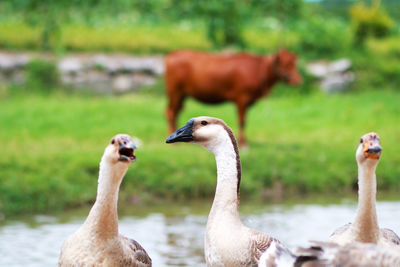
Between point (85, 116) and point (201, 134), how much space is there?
11.4m

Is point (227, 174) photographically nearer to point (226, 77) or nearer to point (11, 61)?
point (226, 77)

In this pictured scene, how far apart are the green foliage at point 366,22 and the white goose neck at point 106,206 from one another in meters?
20.2

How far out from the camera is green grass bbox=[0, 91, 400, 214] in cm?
1211

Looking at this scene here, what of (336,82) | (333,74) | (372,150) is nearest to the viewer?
(372,150)

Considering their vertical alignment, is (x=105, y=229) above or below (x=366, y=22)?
below

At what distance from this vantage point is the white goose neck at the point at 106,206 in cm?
569

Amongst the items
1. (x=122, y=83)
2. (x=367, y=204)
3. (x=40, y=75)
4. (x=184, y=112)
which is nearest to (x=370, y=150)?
(x=367, y=204)

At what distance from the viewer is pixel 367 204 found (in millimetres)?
6059

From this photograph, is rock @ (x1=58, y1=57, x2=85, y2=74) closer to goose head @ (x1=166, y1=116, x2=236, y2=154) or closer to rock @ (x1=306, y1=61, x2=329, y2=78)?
rock @ (x1=306, y1=61, x2=329, y2=78)

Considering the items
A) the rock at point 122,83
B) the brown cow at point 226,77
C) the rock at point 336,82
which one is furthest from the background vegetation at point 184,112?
the brown cow at point 226,77

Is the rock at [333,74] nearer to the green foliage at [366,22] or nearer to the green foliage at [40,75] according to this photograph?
the green foliage at [366,22]

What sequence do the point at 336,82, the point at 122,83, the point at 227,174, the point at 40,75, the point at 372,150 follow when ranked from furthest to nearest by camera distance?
the point at 336,82 < the point at 122,83 < the point at 40,75 < the point at 227,174 < the point at 372,150

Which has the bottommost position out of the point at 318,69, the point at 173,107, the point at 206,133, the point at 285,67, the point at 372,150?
the point at 372,150

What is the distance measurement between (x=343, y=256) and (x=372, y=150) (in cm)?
141
